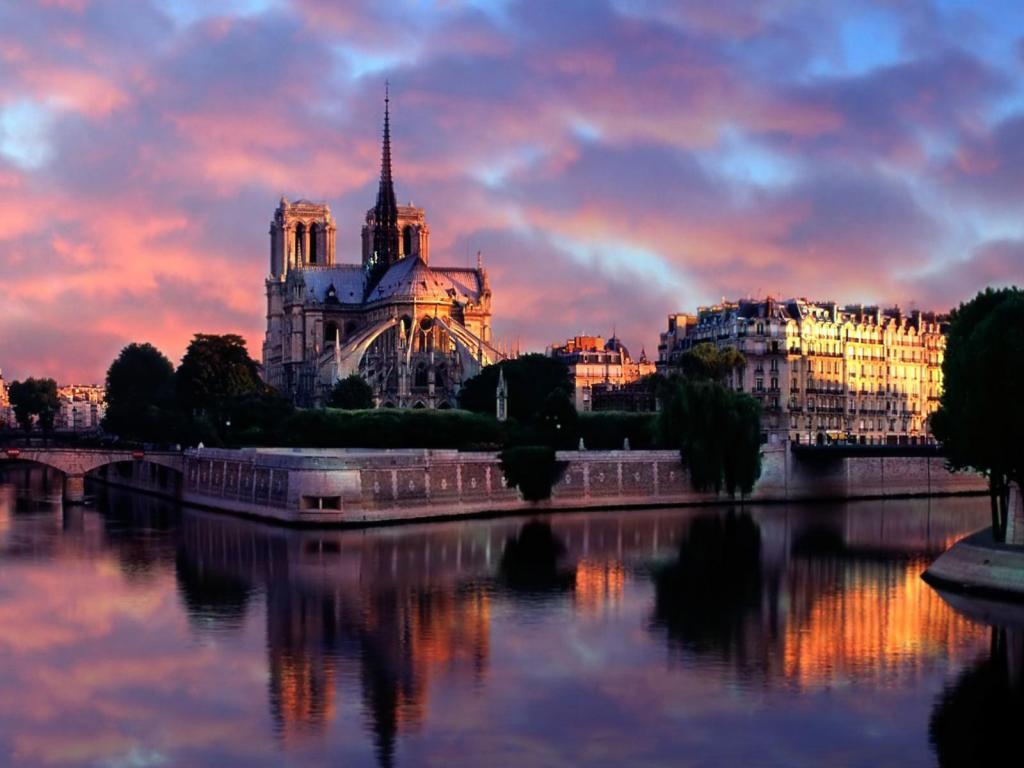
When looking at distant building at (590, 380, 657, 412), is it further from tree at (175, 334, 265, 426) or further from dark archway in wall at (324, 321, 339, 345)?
tree at (175, 334, 265, 426)

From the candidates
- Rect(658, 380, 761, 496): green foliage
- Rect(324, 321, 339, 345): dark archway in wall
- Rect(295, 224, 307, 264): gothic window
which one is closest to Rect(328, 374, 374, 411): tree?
Rect(324, 321, 339, 345): dark archway in wall

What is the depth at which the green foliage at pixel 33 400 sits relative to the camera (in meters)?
166

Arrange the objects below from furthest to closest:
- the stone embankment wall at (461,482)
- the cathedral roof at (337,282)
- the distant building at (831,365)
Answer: the cathedral roof at (337,282)
the distant building at (831,365)
the stone embankment wall at (461,482)

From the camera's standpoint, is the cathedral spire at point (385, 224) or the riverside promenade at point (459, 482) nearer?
the riverside promenade at point (459, 482)

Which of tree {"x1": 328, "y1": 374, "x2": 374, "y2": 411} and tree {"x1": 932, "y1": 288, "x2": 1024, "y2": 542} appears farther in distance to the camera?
tree {"x1": 328, "y1": 374, "x2": 374, "y2": 411}

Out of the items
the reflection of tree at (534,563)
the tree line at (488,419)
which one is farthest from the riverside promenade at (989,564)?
the tree line at (488,419)

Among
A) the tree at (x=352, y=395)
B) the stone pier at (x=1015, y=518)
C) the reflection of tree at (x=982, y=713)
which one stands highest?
the tree at (x=352, y=395)

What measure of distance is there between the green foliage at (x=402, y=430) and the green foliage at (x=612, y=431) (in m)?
6.36

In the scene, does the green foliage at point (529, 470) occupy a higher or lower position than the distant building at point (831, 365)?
lower

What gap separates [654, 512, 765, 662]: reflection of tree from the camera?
36.8 m

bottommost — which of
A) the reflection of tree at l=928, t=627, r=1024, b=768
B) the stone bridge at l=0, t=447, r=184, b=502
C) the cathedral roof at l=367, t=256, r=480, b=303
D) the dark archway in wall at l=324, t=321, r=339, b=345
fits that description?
the reflection of tree at l=928, t=627, r=1024, b=768

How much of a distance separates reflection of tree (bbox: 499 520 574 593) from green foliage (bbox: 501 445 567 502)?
25.1 feet

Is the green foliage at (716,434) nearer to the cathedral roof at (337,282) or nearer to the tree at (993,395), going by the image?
the tree at (993,395)

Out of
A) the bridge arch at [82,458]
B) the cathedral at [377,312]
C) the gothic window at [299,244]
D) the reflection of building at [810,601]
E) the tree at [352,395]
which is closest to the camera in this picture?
the reflection of building at [810,601]
